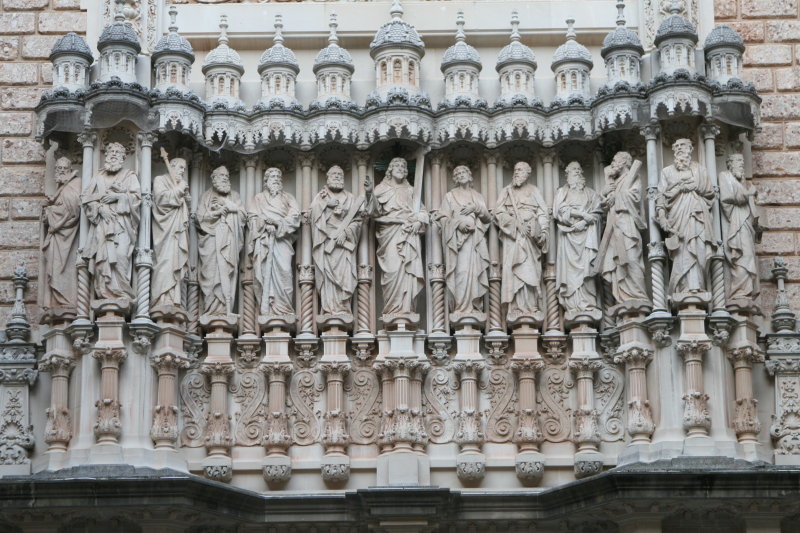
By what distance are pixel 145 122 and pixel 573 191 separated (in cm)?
517

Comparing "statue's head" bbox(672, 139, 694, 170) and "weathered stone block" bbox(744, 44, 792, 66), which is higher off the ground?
"weathered stone block" bbox(744, 44, 792, 66)

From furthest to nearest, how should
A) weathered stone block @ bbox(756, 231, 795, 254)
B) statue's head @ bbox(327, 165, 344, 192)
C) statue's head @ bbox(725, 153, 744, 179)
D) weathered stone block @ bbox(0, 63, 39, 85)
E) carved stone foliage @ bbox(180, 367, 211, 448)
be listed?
weathered stone block @ bbox(0, 63, 39, 85), weathered stone block @ bbox(756, 231, 795, 254), statue's head @ bbox(327, 165, 344, 192), statue's head @ bbox(725, 153, 744, 179), carved stone foliage @ bbox(180, 367, 211, 448)

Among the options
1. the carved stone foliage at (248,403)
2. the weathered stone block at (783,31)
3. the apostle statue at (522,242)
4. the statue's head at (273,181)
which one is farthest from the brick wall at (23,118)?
the weathered stone block at (783,31)

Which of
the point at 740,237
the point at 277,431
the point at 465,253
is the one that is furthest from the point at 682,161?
the point at 277,431

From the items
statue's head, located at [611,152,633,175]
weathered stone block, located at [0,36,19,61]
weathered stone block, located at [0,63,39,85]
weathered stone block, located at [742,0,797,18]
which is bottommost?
statue's head, located at [611,152,633,175]

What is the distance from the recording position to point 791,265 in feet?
73.9

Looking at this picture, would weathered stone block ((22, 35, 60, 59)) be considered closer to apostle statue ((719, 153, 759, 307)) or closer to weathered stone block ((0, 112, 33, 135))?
weathered stone block ((0, 112, 33, 135))

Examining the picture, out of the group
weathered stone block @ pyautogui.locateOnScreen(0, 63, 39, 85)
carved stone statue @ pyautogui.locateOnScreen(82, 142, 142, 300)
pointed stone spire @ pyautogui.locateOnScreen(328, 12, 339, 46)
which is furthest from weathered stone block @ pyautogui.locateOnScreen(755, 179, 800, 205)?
weathered stone block @ pyautogui.locateOnScreen(0, 63, 39, 85)

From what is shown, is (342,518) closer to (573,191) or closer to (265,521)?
(265,521)

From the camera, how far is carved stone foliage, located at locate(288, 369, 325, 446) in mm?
21734

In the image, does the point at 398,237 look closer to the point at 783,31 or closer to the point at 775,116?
the point at 775,116

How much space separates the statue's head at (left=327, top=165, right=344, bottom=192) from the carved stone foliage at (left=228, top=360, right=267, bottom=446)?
2.38 metres

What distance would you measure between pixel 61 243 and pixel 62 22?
3.14 m

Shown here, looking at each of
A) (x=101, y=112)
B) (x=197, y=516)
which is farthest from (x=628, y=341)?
(x=101, y=112)
